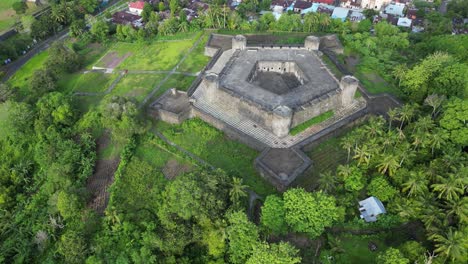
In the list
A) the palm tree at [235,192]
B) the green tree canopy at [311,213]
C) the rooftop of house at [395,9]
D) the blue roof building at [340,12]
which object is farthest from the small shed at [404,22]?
the palm tree at [235,192]

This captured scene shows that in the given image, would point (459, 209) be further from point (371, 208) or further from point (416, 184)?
point (371, 208)

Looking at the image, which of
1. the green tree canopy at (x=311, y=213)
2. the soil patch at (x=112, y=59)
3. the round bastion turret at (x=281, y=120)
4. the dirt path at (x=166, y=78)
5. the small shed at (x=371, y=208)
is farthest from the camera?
the soil patch at (x=112, y=59)

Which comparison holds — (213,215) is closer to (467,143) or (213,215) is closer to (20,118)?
(467,143)

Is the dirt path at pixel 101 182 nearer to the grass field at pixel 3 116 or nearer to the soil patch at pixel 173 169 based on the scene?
the soil patch at pixel 173 169

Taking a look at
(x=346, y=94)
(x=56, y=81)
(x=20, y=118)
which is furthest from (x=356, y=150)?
(x=56, y=81)

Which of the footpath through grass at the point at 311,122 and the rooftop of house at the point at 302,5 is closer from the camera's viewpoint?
the footpath through grass at the point at 311,122

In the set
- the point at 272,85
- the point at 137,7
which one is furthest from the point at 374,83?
the point at 137,7

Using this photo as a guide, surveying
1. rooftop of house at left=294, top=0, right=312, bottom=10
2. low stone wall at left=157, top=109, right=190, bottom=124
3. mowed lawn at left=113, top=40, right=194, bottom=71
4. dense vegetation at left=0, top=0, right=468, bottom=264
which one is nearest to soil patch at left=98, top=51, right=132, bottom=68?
mowed lawn at left=113, top=40, right=194, bottom=71

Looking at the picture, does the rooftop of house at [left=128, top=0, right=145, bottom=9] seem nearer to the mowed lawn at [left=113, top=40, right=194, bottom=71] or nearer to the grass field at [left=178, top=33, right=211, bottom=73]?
the mowed lawn at [left=113, top=40, right=194, bottom=71]
